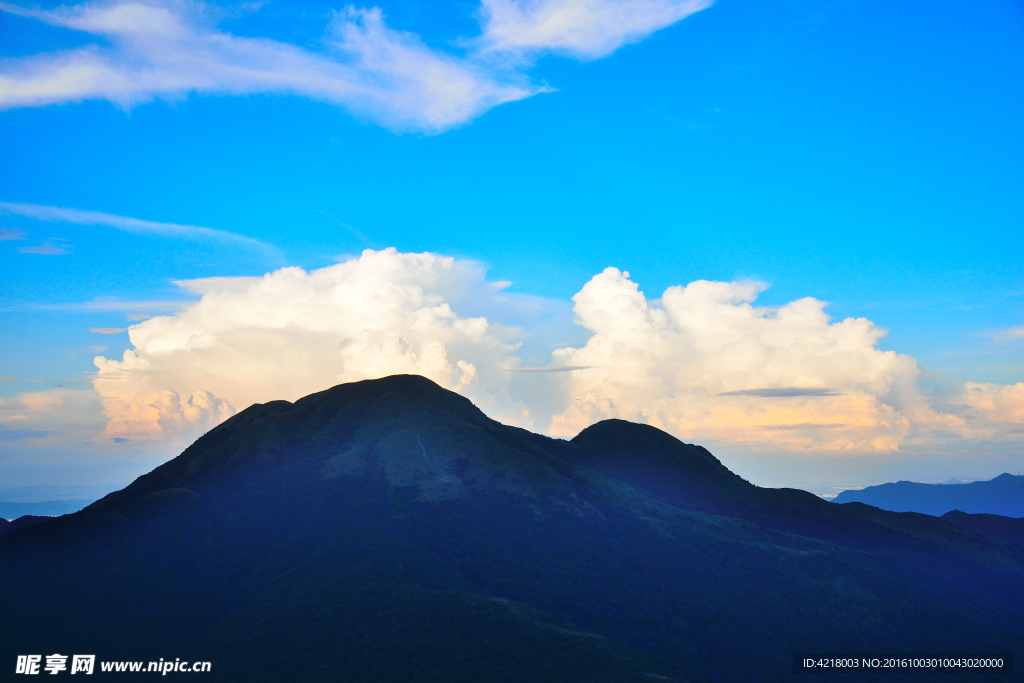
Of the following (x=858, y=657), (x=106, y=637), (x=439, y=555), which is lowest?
(x=858, y=657)

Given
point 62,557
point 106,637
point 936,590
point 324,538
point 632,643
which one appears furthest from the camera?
point 936,590

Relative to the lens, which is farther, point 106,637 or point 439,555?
point 439,555

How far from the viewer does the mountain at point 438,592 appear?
426 ft

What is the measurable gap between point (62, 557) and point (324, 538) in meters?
64.0

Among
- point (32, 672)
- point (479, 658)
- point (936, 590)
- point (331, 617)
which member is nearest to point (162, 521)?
point (32, 672)

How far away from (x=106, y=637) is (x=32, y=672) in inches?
A: 607

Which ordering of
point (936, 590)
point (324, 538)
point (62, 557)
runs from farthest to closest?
point (936, 590), point (324, 538), point (62, 557)

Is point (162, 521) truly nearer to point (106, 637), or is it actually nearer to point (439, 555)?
point (106, 637)

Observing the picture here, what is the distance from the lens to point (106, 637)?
139375 mm

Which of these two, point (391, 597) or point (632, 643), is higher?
point (391, 597)

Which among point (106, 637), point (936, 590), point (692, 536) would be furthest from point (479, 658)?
point (936, 590)

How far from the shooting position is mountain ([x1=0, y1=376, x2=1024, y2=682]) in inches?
5113

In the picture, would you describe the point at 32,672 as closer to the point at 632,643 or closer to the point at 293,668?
the point at 293,668

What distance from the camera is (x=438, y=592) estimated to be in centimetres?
14800
